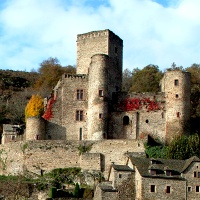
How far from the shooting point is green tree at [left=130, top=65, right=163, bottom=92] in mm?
82688

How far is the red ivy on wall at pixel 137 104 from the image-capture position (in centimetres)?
6438

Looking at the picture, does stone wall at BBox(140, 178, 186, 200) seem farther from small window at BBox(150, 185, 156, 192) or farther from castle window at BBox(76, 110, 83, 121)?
castle window at BBox(76, 110, 83, 121)

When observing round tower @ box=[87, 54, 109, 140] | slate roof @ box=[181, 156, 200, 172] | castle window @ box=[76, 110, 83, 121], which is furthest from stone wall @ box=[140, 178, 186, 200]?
castle window @ box=[76, 110, 83, 121]

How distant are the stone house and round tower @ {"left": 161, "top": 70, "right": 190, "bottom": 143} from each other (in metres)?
7.24

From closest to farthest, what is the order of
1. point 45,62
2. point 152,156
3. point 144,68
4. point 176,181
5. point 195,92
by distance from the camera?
point 176,181 → point 152,156 → point 195,92 → point 144,68 → point 45,62

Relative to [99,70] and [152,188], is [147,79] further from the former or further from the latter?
[152,188]

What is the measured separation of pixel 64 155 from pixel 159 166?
10.6 meters

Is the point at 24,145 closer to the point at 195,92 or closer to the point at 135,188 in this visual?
the point at 135,188

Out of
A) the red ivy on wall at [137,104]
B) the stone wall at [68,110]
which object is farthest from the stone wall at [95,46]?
the red ivy on wall at [137,104]

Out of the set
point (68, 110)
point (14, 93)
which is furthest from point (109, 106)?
point (14, 93)

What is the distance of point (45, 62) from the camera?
346ft

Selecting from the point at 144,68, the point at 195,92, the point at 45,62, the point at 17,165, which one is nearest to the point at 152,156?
the point at 17,165

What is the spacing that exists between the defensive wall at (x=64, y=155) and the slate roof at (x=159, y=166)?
320 centimetres

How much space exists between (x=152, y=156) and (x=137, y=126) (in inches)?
207
